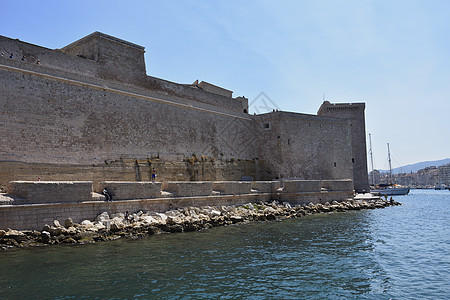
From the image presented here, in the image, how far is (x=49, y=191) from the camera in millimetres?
9109

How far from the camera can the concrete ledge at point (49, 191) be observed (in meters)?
8.78

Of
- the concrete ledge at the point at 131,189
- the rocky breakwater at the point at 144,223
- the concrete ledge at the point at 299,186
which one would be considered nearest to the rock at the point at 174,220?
the rocky breakwater at the point at 144,223

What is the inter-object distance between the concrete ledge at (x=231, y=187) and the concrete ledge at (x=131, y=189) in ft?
9.97

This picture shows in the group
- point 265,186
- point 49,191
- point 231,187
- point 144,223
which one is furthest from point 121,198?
point 265,186

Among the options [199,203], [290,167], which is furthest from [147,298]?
[290,167]

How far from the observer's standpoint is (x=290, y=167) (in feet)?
69.6

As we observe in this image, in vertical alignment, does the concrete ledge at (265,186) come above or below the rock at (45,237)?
above

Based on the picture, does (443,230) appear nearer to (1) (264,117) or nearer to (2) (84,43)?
(1) (264,117)

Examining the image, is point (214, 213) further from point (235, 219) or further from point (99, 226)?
point (99, 226)

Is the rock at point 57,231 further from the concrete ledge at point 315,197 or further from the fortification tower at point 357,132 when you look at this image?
the fortification tower at point 357,132

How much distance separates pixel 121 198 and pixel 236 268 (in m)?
5.02

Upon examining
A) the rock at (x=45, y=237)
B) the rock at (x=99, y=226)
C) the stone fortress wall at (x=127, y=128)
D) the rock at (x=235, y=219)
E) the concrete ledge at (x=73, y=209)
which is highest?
the stone fortress wall at (x=127, y=128)

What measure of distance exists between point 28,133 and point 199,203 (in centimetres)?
594

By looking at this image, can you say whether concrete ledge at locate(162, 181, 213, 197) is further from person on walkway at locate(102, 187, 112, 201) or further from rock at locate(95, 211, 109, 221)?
rock at locate(95, 211, 109, 221)
